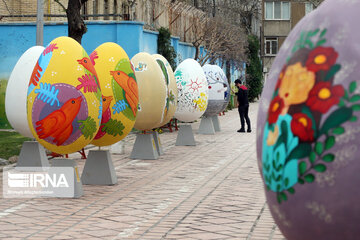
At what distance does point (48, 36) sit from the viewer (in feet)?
75.4

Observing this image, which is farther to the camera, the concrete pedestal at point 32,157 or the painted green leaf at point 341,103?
the concrete pedestal at point 32,157

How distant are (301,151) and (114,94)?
772 centimetres

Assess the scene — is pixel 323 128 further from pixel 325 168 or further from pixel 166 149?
pixel 166 149

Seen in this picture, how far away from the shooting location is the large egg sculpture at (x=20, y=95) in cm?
1230

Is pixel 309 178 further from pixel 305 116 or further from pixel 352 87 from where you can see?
pixel 352 87

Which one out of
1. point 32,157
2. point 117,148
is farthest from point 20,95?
point 117,148

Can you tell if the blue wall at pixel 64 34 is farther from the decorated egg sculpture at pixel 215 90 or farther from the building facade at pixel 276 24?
the building facade at pixel 276 24

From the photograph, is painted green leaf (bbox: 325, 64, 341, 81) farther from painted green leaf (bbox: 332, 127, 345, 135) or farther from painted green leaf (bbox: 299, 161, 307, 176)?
painted green leaf (bbox: 299, 161, 307, 176)

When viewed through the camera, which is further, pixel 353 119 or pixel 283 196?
pixel 283 196

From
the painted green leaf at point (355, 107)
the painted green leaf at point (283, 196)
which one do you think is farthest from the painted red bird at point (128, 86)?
the painted green leaf at point (355, 107)

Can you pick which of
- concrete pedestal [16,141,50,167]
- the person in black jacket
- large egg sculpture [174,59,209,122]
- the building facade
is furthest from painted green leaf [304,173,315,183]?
the building facade

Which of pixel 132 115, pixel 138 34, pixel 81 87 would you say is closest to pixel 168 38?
pixel 138 34

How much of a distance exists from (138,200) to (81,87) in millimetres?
1651

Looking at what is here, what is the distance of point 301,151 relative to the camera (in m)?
3.61
